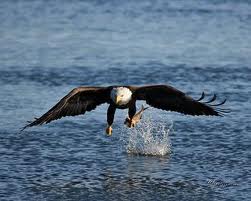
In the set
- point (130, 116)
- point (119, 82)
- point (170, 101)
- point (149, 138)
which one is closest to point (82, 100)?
point (130, 116)

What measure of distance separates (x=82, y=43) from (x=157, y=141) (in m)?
8.32

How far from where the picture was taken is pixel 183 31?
71.6 feet

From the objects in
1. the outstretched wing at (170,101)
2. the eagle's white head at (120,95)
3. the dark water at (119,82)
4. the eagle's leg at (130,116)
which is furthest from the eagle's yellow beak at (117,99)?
the dark water at (119,82)

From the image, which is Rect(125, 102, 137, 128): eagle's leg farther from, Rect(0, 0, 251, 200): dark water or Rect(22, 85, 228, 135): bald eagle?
Rect(0, 0, 251, 200): dark water

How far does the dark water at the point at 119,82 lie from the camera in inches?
412

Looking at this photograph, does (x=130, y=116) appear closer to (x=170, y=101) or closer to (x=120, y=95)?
(x=120, y=95)

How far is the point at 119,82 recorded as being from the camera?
16.0 metres

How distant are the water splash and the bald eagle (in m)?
0.87

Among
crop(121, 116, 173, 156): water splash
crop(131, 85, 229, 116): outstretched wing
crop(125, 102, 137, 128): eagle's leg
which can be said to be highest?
crop(131, 85, 229, 116): outstretched wing

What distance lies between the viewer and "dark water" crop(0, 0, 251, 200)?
34.3 ft

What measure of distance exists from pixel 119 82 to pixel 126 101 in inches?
207

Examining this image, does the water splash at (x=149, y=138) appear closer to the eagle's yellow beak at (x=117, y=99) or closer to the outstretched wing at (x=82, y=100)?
the outstretched wing at (x=82, y=100)

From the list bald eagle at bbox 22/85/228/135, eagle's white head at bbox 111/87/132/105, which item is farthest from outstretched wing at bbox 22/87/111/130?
eagle's white head at bbox 111/87/132/105

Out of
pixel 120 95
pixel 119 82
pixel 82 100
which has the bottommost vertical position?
pixel 119 82
